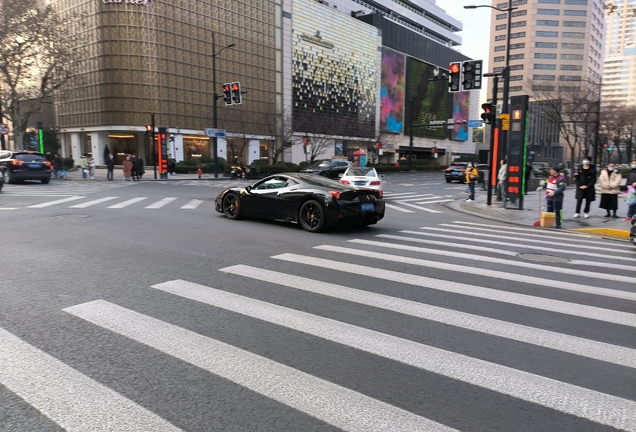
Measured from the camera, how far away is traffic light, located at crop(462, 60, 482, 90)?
59.1ft

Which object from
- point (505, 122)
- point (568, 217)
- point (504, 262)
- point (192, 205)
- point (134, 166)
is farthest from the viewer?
point (134, 166)

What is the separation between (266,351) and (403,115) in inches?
3520

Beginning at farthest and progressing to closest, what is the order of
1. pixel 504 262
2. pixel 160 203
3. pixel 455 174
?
1. pixel 455 174
2. pixel 160 203
3. pixel 504 262

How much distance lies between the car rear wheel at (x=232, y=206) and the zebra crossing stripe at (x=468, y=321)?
5.47 metres

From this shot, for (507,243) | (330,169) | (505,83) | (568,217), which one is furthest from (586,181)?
(330,169)

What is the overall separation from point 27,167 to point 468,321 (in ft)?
82.9

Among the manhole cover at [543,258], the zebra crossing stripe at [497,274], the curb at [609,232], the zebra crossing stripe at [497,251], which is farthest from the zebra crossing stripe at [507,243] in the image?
the curb at [609,232]

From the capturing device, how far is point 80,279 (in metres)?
5.84

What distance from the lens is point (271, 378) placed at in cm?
329

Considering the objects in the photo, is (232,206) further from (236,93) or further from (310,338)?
(236,93)

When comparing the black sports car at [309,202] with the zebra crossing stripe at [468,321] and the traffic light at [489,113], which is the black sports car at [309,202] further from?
the traffic light at [489,113]

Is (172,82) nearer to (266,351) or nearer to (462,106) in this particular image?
(266,351)

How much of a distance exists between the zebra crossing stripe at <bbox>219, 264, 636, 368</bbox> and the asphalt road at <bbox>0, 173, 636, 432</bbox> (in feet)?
0.08

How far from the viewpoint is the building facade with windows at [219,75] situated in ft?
159
